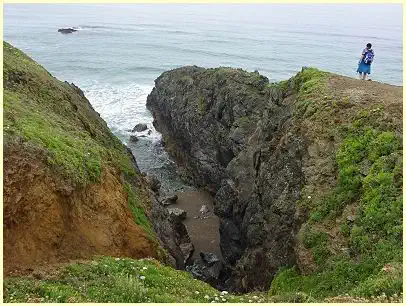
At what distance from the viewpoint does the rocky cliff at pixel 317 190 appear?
57.0 feet

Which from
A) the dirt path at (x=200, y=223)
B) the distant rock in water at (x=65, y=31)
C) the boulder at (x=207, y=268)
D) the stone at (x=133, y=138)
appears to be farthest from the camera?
the distant rock in water at (x=65, y=31)

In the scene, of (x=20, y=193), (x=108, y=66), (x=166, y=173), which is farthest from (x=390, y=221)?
(x=108, y=66)

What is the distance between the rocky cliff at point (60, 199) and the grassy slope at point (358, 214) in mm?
Result: 7728

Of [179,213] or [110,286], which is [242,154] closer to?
[179,213]

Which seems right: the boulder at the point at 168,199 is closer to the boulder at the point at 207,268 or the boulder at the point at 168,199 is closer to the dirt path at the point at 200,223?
Answer: the dirt path at the point at 200,223

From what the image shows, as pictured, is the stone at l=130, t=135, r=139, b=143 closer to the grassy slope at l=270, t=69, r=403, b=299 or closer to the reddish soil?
the grassy slope at l=270, t=69, r=403, b=299

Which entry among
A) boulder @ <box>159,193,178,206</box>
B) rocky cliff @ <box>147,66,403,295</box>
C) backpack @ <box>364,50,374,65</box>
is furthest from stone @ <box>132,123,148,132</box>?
backpack @ <box>364,50,374,65</box>

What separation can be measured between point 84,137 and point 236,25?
139m

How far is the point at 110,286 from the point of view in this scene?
1331cm

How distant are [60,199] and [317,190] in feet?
41.7

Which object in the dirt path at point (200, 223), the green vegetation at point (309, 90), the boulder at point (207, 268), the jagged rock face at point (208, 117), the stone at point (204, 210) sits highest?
the green vegetation at point (309, 90)

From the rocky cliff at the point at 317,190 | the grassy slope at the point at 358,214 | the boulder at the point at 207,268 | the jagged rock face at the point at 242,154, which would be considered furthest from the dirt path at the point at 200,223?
the grassy slope at the point at 358,214

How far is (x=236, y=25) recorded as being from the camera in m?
154

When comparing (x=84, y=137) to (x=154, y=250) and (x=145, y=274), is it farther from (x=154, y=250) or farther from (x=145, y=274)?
(x=145, y=274)
